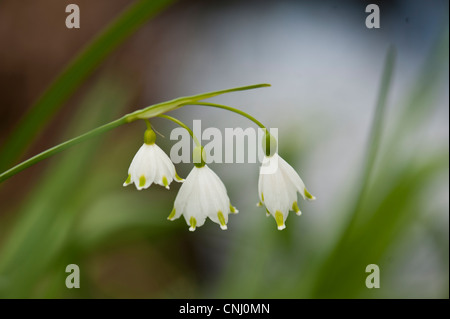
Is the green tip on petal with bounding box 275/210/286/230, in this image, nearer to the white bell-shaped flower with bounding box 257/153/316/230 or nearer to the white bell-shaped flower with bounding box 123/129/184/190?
the white bell-shaped flower with bounding box 257/153/316/230

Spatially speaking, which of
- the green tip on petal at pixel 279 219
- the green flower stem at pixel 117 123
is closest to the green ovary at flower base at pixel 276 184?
the green tip on petal at pixel 279 219

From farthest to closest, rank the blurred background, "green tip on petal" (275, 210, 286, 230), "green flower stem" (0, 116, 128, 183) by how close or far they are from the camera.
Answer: the blurred background → "green tip on petal" (275, 210, 286, 230) → "green flower stem" (0, 116, 128, 183)

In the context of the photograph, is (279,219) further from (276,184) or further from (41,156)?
(41,156)

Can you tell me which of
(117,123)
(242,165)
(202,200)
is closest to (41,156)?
(117,123)

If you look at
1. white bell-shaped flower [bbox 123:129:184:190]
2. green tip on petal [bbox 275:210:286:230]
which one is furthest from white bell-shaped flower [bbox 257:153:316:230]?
white bell-shaped flower [bbox 123:129:184:190]

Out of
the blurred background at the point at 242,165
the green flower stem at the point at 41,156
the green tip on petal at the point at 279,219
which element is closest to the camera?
the green flower stem at the point at 41,156

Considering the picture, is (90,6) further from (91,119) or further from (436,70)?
(436,70)

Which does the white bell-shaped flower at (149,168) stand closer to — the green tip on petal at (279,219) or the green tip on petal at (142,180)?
the green tip on petal at (142,180)

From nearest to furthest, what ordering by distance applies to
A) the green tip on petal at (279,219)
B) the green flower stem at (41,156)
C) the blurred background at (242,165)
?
the green flower stem at (41,156)
the green tip on petal at (279,219)
the blurred background at (242,165)
